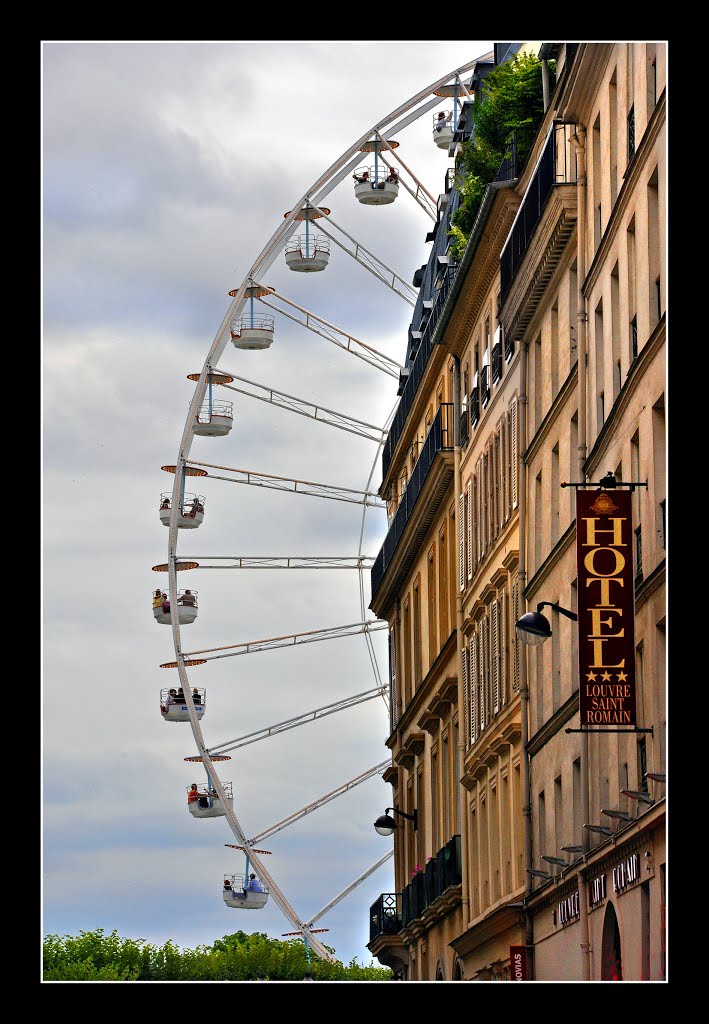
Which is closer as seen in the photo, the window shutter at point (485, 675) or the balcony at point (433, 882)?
the window shutter at point (485, 675)

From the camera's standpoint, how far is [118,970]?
12838 cm

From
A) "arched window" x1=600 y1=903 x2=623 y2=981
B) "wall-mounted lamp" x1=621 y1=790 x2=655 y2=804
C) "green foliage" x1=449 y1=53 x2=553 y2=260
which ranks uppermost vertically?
"green foliage" x1=449 y1=53 x2=553 y2=260

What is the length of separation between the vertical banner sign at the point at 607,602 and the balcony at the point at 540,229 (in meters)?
9.48

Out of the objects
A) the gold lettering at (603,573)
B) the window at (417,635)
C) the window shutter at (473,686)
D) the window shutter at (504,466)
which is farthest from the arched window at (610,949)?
the window at (417,635)

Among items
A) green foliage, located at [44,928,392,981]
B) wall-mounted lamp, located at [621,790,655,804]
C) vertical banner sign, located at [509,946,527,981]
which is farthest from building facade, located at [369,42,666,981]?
green foliage, located at [44,928,392,981]

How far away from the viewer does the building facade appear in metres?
30.8

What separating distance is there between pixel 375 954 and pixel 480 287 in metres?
23.3

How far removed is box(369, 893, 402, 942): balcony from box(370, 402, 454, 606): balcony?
8985 millimetres

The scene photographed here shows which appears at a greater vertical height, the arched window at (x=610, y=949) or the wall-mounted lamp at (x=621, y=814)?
the wall-mounted lamp at (x=621, y=814)

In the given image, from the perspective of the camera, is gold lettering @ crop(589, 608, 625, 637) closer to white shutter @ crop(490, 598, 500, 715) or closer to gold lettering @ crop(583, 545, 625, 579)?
gold lettering @ crop(583, 545, 625, 579)

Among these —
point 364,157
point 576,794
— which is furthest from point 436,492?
point 576,794

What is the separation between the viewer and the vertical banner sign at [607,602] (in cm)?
2938

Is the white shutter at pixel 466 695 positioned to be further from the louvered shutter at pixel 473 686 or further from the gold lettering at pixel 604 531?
the gold lettering at pixel 604 531
